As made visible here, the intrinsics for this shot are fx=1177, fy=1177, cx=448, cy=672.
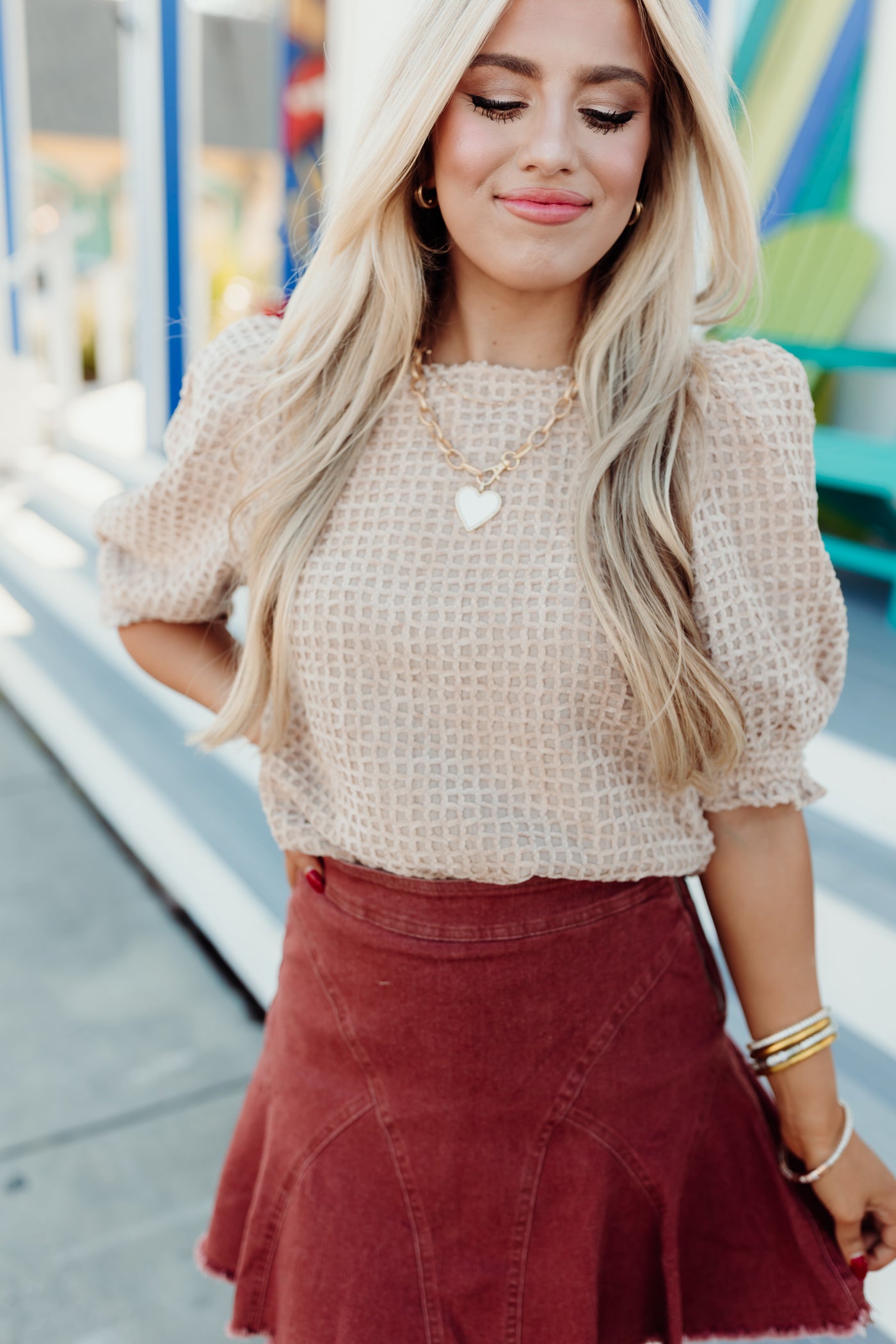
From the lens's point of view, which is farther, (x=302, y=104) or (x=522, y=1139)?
(x=302, y=104)

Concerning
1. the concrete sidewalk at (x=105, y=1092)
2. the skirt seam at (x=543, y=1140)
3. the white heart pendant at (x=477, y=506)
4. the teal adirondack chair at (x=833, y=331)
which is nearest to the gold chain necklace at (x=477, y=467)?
the white heart pendant at (x=477, y=506)

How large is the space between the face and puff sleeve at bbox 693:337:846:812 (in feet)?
0.56

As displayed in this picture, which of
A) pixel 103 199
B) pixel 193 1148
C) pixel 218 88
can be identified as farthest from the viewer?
pixel 103 199

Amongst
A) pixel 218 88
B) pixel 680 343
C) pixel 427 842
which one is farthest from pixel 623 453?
pixel 218 88

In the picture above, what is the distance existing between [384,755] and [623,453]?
1.12 feet

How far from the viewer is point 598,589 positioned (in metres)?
0.98

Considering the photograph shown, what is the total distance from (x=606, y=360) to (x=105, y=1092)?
1801mm

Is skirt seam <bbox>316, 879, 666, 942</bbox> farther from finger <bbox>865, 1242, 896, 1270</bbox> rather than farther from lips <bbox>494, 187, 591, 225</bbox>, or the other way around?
lips <bbox>494, 187, 591, 225</bbox>

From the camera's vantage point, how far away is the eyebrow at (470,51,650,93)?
3.17 ft

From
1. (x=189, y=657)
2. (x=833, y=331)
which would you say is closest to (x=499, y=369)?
(x=189, y=657)

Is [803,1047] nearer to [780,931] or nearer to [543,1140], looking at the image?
[780,931]

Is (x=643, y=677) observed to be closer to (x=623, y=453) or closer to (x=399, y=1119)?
(x=623, y=453)

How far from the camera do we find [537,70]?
0.97 metres

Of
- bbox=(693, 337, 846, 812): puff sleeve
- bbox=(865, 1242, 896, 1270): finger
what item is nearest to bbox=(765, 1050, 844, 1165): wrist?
bbox=(865, 1242, 896, 1270): finger
